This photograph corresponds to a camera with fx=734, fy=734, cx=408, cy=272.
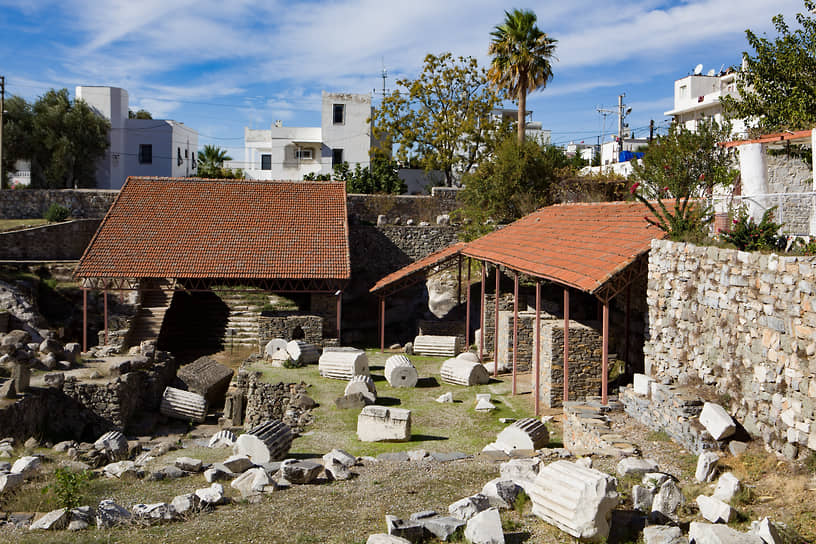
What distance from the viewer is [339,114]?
1831 inches

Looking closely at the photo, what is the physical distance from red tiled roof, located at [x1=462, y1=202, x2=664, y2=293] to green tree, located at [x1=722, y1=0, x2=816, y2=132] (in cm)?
454

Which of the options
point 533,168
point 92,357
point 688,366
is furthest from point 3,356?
point 533,168

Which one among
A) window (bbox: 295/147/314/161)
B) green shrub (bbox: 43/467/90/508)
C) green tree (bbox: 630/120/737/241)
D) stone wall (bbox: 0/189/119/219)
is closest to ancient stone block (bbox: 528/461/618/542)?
green shrub (bbox: 43/467/90/508)

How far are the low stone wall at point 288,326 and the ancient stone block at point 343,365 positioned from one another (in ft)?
11.9

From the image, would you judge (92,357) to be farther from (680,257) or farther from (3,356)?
(680,257)

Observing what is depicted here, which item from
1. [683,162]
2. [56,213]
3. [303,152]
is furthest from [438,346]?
[303,152]

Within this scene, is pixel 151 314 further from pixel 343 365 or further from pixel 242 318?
pixel 343 365

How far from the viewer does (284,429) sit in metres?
14.0

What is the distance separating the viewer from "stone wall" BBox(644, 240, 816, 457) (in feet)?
30.1

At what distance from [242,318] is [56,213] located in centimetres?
1259

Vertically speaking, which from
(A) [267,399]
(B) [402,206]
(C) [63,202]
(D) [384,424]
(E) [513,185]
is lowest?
(A) [267,399]

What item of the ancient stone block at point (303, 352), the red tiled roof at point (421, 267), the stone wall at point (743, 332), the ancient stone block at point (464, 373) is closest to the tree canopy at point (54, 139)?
the red tiled roof at point (421, 267)

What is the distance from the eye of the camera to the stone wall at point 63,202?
3553 cm

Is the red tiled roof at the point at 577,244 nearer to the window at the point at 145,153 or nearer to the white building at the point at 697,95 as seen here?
the white building at the point at 697,95
